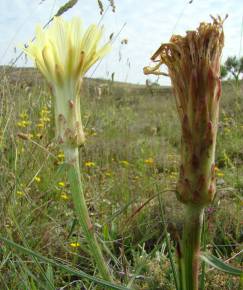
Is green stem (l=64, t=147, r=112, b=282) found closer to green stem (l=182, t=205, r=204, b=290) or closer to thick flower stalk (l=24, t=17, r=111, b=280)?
thick flower stalk (l=24, t=17, r=111, b=280)

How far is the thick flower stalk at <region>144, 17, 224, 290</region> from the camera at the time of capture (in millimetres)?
632

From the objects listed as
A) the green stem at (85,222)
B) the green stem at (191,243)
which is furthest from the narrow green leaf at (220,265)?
the green stem at (85,222)

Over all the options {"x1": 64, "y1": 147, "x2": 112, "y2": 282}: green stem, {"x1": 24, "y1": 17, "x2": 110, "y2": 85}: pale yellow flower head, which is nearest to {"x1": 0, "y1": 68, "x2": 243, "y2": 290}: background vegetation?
{"x1": 64, "y1": 147, "x2": 112, "y2": 282}: green stem

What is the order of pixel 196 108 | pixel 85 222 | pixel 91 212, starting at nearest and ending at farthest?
pixel 196 108
pixel 85 222
pixel 91 212

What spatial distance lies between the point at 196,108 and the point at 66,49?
1.04 feet

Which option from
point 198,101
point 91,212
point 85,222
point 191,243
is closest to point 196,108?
point 198,101

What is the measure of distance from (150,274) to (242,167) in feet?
7.00

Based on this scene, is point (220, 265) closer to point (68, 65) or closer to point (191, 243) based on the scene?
point (191, 243)

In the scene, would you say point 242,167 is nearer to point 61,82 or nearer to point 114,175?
point 114,175

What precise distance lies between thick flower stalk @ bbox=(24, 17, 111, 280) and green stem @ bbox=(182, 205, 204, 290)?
0.19 m

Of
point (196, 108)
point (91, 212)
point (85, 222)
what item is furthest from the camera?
point (91, 212)

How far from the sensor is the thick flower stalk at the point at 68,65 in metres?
0.82

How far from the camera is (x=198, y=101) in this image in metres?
0.63

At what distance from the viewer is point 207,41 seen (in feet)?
2.12
